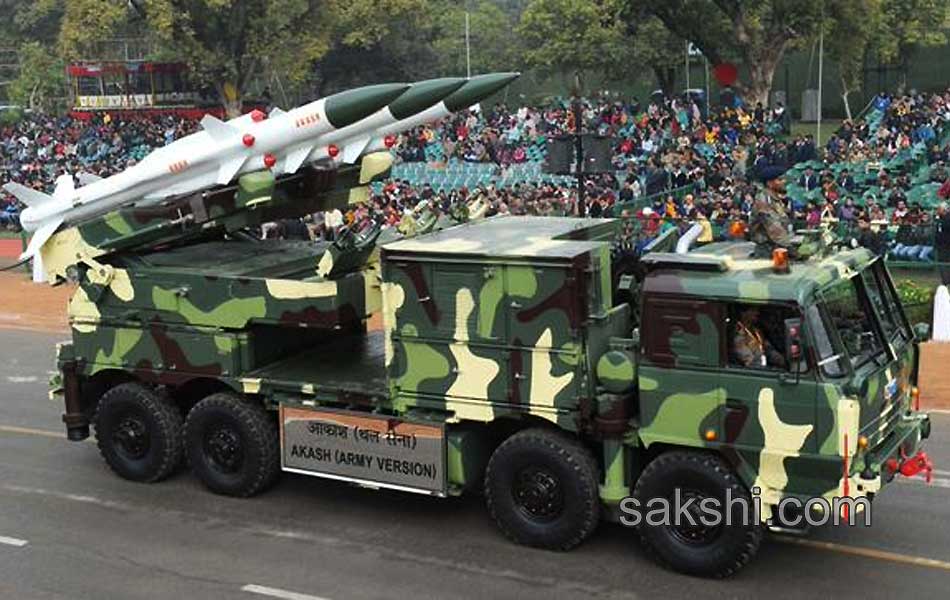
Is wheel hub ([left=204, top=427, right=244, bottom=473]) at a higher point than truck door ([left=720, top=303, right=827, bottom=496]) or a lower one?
lower

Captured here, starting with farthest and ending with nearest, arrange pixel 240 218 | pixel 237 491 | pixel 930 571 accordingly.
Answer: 1. pixel 240 218
2. pixel 237 491
3. pixel 930 571

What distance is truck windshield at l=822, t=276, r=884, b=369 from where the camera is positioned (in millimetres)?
8562

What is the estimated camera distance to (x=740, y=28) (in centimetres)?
3228

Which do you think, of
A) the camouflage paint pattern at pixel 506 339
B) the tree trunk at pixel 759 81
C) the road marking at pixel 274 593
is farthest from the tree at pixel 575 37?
the road marking at pixel 274 593

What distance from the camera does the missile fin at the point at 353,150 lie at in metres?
12.3

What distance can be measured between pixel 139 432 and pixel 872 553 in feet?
22.5

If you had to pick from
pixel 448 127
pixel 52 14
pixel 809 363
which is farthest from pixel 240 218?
pixel 52 14

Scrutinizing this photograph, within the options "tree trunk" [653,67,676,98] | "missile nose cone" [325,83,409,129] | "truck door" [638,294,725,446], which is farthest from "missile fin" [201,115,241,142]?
"tree trunk" [653,67,676,98]

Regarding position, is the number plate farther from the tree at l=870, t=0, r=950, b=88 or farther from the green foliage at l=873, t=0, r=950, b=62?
the green foliage at l=873, t=0, r=950, b=62

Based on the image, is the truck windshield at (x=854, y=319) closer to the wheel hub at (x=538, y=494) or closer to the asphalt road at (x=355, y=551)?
the asphalt road at (x=355, y=551)

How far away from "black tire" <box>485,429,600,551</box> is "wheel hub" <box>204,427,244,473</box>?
2.64m

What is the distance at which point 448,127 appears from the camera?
3850 cm

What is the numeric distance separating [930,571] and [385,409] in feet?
14.8

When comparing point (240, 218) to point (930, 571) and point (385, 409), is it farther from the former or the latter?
point (930, 571)
